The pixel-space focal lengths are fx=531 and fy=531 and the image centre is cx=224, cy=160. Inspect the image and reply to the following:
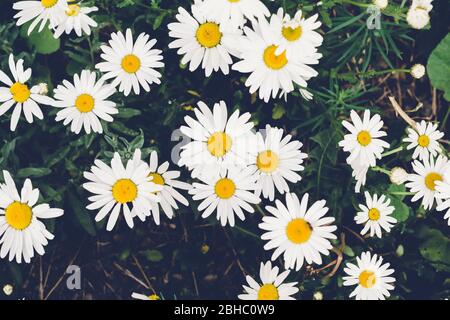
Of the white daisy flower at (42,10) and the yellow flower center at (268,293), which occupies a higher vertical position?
the white daisy flower at (42,10)

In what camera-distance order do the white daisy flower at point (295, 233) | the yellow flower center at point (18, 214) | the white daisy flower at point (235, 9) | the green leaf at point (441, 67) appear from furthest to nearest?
the green leaf at point (441, 67) < the white daisy flower at point (295, 233) < the yellow flower center at point (18, 214) < the white daisy flower at point (235, 9)

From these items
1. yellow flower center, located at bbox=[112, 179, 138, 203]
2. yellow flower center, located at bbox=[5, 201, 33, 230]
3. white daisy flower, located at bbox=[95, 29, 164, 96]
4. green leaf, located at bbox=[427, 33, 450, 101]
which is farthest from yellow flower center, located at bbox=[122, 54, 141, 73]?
green leaf, located at bbox=[427, 33, 450, 101]

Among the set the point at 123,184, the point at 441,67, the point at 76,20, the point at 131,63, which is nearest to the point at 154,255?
the point at 123,184

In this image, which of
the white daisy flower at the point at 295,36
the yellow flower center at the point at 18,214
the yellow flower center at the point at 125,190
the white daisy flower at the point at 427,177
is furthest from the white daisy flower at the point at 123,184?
the white daisy flower at the point at 427,177

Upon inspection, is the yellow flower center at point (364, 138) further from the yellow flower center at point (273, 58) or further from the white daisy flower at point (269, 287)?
the white daisy flower at point (269, 287)

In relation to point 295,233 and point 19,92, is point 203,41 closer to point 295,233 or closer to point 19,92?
point 19,92

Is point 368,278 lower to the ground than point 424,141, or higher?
lower
